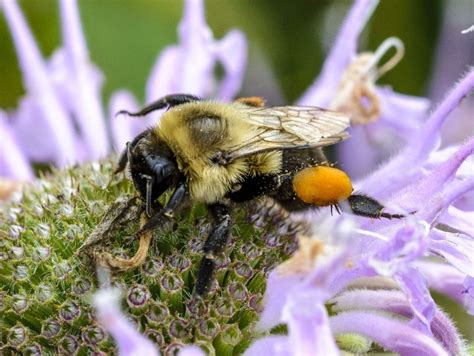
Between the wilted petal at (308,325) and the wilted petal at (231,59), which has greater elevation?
the wilted petal at (231,59)

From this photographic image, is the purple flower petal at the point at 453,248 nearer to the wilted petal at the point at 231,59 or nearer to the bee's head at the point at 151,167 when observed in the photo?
the bee's head at the point at 151,167

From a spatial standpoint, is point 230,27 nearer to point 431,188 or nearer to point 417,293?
point 431,188

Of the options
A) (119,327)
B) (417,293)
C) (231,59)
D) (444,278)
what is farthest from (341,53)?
(119,327)

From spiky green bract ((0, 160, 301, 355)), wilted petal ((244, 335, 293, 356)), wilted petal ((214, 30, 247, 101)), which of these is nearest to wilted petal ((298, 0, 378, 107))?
wilted petal ((214, 30, 247, 101))

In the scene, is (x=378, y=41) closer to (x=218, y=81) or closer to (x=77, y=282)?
(x=218, y=81)

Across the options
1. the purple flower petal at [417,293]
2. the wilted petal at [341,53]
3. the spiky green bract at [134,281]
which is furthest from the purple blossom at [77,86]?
the purple flower petal at [417,293]

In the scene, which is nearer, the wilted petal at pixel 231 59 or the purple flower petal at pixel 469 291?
the purple flower petal at pixel 469 291
